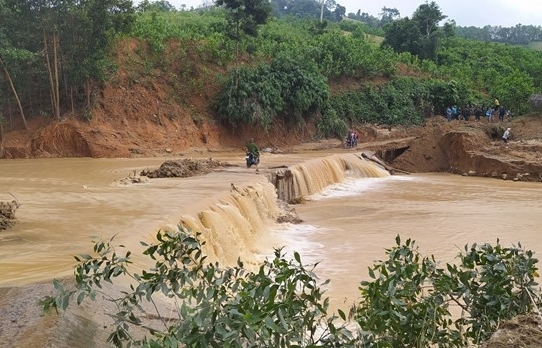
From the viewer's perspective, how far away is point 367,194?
59.1 ft

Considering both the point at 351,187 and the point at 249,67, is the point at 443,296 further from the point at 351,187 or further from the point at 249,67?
the point at 249,67

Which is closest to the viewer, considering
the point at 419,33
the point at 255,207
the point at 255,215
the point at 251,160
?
the point at 255,215

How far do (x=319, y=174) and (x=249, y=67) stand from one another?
35.3 ft

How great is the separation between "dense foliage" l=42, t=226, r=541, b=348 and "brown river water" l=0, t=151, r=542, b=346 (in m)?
2.36

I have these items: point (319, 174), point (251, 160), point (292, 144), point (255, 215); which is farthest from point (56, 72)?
point (255, 215)

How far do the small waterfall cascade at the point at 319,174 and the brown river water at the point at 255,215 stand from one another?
0.08 meters

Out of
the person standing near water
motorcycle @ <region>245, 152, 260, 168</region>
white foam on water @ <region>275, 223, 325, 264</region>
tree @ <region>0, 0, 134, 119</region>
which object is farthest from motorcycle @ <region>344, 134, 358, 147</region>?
white foam on water @ <region>275, 223, 325, 264</region>

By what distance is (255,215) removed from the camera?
12.5 meters

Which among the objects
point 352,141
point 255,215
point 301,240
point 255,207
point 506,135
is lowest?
point 301,240

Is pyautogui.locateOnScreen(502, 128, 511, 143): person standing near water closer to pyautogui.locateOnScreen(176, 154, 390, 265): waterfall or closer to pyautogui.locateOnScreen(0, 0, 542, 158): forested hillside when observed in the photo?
pyautogui.locateOnScreen(176, 154, 390, 265): waterfall

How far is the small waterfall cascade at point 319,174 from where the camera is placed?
16.3m

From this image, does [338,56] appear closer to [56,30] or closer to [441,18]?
[441,18]

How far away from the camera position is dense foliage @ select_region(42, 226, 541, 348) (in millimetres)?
2551

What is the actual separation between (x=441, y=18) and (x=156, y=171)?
1153 inches
